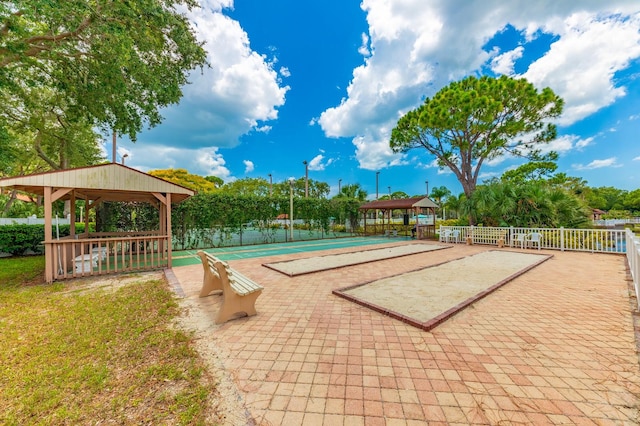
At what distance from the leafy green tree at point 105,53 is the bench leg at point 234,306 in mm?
7252

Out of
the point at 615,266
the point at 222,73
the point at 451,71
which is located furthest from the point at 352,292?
the point at 451,71

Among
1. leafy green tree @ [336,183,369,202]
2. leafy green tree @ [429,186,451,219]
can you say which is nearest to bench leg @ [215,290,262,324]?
leafy green tree @ [336,183,369,202]

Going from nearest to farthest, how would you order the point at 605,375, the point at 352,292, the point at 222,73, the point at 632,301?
the point at 605,375
the point at 632,301
the point at 352,292
the point at 222,73

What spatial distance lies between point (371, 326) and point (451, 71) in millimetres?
17542

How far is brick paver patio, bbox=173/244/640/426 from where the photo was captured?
1692 millimetres

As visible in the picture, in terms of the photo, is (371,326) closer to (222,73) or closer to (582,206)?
(222,73)

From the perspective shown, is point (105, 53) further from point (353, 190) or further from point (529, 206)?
point (353, 190)

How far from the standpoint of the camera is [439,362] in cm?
229

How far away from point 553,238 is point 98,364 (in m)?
14.2

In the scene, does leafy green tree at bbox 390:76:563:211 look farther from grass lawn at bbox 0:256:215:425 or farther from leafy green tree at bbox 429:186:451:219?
leafy green tree at bbox 429:186:451:219

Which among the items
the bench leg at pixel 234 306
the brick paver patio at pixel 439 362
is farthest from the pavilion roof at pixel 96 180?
the bench leg at pixel 234 306

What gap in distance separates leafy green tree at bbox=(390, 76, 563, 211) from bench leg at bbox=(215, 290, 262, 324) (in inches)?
610

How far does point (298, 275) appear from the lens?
586 centimetres

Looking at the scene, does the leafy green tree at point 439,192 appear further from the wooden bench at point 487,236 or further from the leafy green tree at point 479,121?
the wooden bench at point 487,236
